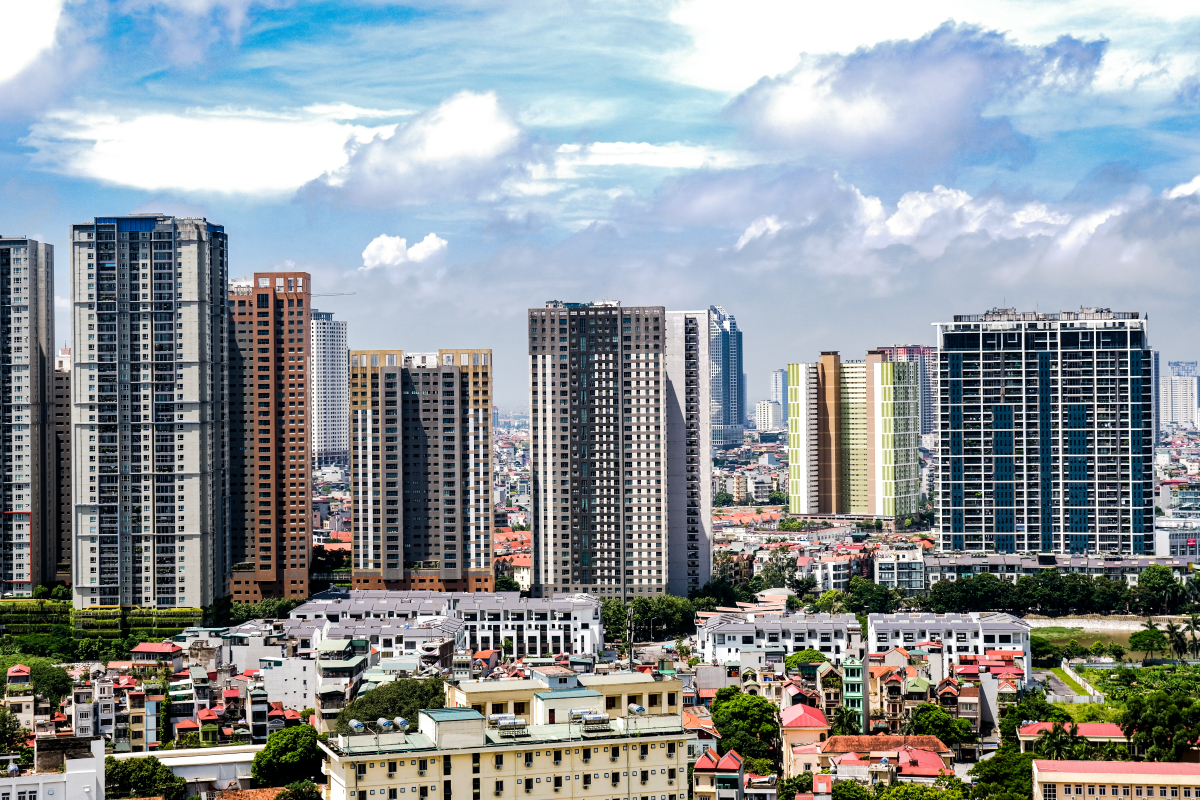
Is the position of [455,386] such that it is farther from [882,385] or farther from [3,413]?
[882,385]

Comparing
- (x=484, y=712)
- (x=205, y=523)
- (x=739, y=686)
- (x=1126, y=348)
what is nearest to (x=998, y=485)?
(x=1126, y=348)

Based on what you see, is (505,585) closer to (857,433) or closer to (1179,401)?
(857,433)

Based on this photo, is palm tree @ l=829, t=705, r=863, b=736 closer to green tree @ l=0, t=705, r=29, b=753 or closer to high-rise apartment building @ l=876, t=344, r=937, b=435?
green tree @ l=0, t=705, r=29, b=753

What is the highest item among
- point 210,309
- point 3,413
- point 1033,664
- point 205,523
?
point 210,309

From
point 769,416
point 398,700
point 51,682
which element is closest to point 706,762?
point 398,700

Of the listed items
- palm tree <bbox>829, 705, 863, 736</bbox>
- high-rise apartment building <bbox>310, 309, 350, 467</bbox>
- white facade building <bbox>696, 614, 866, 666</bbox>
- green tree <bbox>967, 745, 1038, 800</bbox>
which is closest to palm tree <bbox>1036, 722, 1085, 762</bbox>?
green tree <bbox>967, 745, 1038, 800</bbox>

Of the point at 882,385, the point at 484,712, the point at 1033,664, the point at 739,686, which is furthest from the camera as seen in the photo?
the point at 882,385

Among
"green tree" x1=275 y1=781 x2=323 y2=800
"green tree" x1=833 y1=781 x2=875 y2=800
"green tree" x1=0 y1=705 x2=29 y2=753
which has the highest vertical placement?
"green tree" x1=0 y1=705 x2=29 y2=753
